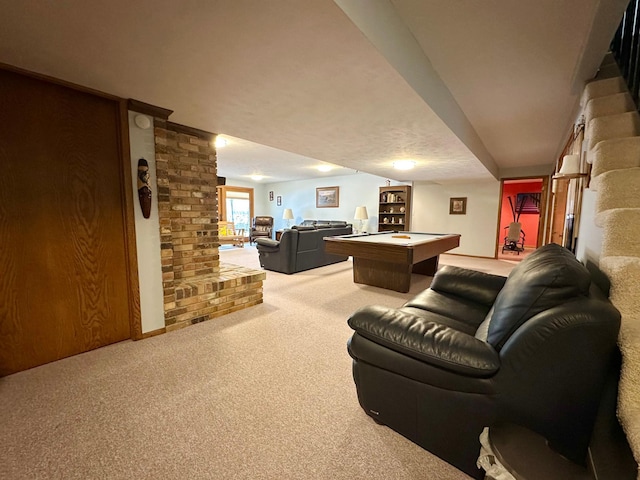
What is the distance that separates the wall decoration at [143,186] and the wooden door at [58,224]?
0.13m

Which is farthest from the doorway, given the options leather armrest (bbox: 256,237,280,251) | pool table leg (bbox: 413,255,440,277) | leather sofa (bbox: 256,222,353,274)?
leather armrest (bbox: 256,237,280,251)

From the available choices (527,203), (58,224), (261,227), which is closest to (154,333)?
(58,224)

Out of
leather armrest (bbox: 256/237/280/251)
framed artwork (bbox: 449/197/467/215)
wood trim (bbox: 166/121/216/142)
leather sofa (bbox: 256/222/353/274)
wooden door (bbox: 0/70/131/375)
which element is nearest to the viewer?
wooden door (bbox: 0/70/131/375)

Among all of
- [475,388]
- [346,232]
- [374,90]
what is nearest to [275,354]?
[475,388]

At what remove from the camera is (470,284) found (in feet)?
6.86

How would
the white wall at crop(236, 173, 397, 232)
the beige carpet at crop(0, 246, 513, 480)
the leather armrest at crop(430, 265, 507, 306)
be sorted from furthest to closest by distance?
the white wall at crop(236, 173, 397, 232) → the leather armrest at crop(430, 265, 507, 306) → the beige carpet at crop(0, 246, 513, 480)

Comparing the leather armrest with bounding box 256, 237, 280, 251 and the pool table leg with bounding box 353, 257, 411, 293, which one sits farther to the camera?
the leather armrest with bounding box 256, 237, 280, 251

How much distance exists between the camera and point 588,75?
209cm

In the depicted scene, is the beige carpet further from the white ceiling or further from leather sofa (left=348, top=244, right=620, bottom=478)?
the white ceiling

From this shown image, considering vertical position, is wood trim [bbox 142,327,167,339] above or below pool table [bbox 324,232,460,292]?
below

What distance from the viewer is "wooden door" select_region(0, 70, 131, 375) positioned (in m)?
1.75

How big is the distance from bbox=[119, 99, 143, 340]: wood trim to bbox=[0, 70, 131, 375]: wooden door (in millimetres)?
31

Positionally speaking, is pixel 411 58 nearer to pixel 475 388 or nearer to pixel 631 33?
pixel 631 33

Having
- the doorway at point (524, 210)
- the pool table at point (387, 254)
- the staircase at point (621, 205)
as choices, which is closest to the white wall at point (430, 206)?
the doorway at point (524, 210)
